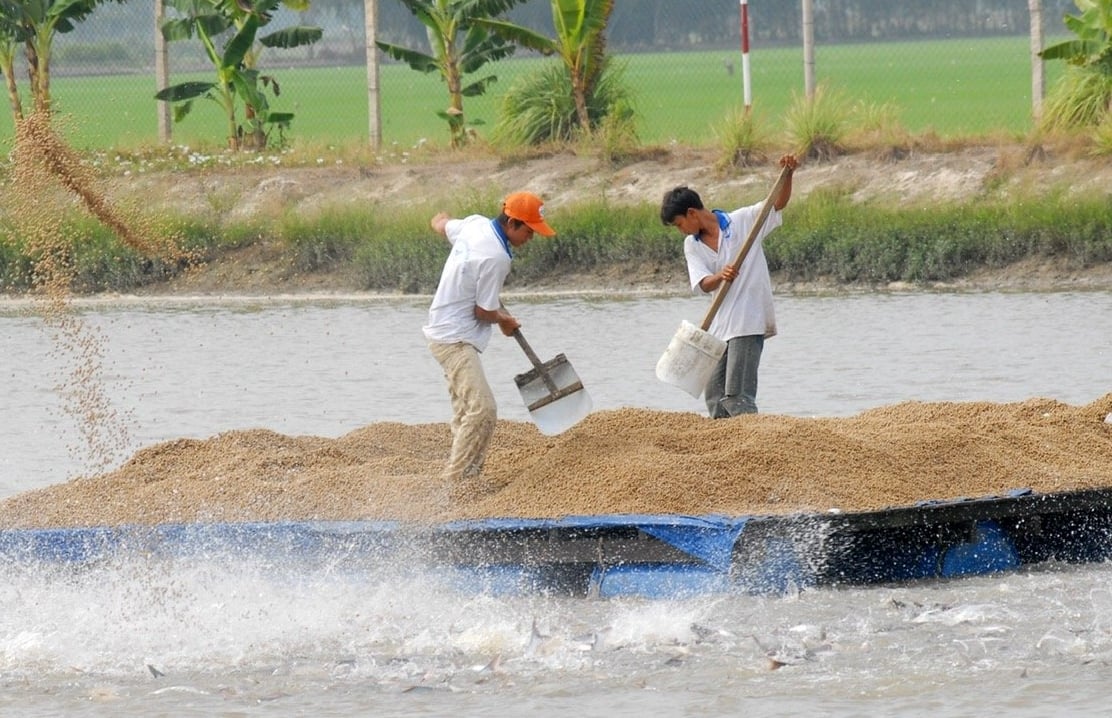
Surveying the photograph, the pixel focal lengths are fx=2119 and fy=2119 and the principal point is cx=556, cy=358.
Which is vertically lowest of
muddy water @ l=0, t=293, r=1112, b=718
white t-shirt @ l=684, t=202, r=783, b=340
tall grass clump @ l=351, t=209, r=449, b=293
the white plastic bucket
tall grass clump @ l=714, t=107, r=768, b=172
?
muddy water @ l=0, t=293, r=1112, b=718

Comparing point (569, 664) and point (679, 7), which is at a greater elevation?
point (679, 7)

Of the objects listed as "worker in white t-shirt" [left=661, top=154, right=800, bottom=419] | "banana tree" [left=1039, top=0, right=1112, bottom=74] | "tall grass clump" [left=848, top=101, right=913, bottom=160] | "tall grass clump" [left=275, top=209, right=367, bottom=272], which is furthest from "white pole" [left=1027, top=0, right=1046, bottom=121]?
"worker in white t-shirt" [left=661, top=154, right=800, bottom=419]

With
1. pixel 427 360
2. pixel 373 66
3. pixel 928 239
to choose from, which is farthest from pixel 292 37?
pixel 427 360

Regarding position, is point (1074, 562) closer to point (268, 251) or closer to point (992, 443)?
point (992, 443)

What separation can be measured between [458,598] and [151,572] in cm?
133

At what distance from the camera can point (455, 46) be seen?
23438 millimetres

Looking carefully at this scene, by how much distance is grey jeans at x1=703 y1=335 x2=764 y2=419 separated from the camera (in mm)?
10109

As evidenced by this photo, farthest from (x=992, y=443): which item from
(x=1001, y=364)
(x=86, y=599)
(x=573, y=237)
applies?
(x=573, y=237)

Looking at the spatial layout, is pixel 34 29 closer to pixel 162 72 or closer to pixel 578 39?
pixel 162 72

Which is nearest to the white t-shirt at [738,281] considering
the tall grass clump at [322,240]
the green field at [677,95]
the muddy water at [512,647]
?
the muddy water at [512,647]

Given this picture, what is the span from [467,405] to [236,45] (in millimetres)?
14526

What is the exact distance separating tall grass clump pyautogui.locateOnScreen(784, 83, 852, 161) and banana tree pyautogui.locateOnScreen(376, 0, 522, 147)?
3.60m

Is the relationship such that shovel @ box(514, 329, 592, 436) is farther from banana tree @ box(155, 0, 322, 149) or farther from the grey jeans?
banana tree @ box(155, 0, 322, 149)

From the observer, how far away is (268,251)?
21.8 meters
